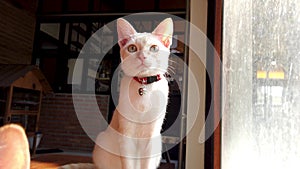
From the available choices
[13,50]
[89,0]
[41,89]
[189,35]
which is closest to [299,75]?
[189,35]

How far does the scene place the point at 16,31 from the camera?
348 centimetres

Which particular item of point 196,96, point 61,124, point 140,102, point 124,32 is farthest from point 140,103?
point 61,124

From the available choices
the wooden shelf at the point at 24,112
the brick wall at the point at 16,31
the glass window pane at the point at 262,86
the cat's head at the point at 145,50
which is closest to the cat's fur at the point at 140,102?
the cat's head at the point at 145,50

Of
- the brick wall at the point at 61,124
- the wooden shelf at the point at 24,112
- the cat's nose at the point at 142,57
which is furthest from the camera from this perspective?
the brick wall at the point at 61,124

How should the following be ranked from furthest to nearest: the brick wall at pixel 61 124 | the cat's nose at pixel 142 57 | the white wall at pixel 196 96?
1. the brick wall at pixel 61 124
2. the white wall at pixel 196 96
3. the cat's nose at pixel 142 57

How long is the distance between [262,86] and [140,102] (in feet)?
1.56

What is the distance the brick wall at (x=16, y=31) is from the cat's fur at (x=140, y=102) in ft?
10.0

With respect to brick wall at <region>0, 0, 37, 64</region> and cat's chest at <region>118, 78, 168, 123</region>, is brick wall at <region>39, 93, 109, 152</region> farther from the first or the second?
cat's chest at <region>118, 78, 168, 123</region>

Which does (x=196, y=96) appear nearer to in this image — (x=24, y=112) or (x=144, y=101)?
(x=144, y=101)

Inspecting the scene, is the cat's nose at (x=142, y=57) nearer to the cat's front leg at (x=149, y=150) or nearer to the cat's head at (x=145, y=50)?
the cat's head at (x=145, y=50)

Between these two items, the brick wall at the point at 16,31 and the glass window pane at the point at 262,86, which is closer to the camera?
the glass window pane at the point at 262,86

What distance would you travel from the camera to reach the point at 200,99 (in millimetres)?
1216

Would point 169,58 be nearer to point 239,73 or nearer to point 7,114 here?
point 239,73

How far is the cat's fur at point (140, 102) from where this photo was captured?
0.87 metres
